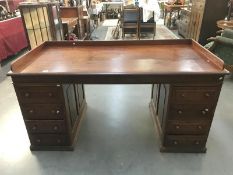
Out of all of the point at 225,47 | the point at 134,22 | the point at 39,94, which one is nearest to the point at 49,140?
the point at 39,94

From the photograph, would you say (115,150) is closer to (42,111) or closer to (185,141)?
(185,141)

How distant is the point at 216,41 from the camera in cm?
316

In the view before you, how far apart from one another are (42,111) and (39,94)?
17 cm

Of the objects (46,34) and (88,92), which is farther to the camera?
(46,34)

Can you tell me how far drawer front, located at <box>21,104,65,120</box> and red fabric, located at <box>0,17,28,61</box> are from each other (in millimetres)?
2863

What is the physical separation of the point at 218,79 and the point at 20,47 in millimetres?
4438

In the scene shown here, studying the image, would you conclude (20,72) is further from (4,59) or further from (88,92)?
(4,59)

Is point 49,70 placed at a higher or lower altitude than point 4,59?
higher

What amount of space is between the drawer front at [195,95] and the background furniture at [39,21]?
301 cm

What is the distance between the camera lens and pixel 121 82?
150 centimetres

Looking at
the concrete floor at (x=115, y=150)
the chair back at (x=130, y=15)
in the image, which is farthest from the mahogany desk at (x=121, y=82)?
the chair back at (x=130, y=15)

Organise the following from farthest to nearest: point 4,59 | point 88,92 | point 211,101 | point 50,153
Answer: point 4,59, point 88,92, point 50,153, point 211,101

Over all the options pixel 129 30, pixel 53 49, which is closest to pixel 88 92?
pixel 53 49

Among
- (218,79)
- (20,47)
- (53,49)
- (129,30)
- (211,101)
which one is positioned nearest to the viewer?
(218,79)
